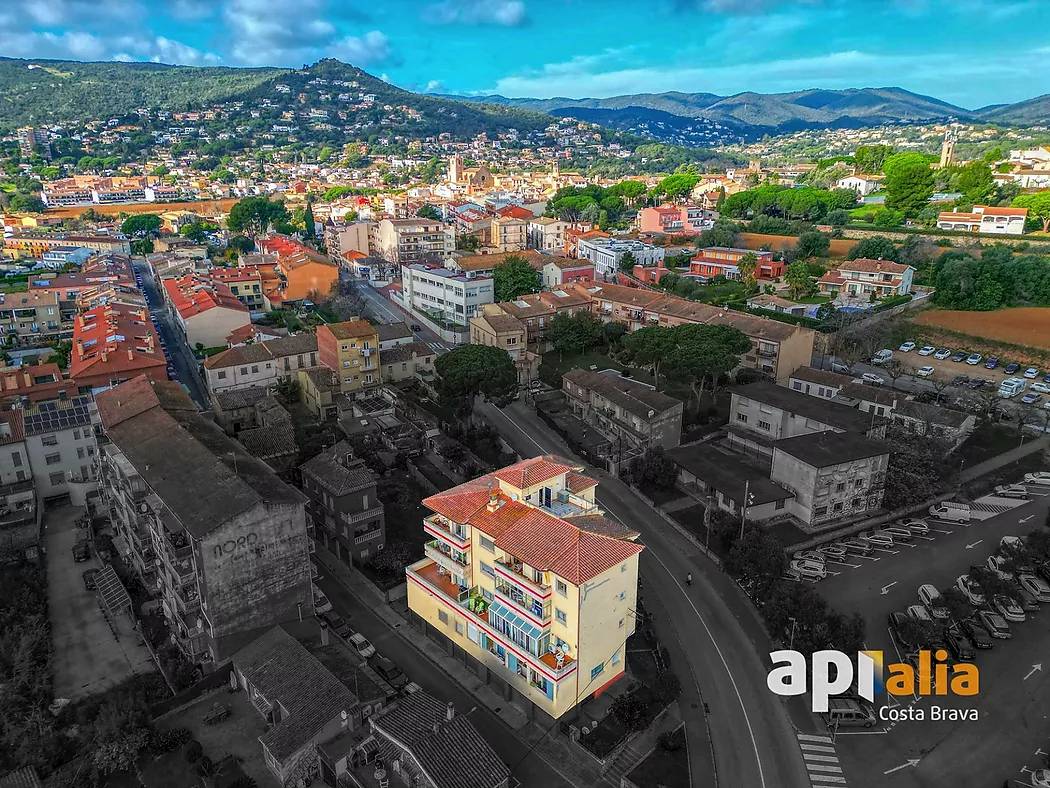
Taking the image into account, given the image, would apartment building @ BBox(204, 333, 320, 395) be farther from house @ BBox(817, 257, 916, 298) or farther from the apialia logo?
house @ BBox(817, 257, 916, 298)

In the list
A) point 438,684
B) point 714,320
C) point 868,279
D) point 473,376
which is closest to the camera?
point 438,684

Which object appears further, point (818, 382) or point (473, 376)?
point (818, 382)

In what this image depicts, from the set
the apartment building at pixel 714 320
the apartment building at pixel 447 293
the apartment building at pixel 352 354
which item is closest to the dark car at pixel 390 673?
the apartment building at pixel 352 354

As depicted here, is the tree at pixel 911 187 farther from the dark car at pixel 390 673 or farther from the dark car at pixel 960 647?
the dark car at pixel 390 673

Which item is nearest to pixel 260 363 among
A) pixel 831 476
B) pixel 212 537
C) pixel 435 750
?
pixel 212 537

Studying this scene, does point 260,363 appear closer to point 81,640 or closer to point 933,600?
point 81,640

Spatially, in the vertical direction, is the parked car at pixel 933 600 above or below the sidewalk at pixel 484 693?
above

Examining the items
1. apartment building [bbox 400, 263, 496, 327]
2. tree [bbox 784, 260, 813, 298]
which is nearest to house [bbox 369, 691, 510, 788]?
apartment building [bbox 400, 263, 496, 327]
